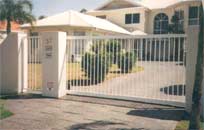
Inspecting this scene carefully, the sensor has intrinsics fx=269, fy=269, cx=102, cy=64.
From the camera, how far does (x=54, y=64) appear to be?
31.3 feet

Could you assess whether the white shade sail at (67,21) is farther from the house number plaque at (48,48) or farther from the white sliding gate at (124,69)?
the house number plaque at (48,48)

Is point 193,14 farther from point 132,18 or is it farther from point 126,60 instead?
point 126,60

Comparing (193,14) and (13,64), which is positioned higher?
(193,14)

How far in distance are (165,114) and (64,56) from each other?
4.23 meters

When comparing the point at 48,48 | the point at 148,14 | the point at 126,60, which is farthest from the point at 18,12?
the point at 148,14

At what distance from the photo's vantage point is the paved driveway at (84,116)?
6289 millimetres

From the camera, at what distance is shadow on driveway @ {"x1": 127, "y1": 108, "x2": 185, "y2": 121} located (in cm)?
721

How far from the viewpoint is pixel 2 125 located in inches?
249

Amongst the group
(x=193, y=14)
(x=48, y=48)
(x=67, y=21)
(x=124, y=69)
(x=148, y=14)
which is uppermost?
(x=148, y=14)

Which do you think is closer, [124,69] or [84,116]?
[84,116]

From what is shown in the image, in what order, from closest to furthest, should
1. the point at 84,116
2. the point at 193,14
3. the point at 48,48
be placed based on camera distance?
the point at 84,116 → the point at 48,48 → the point at 193,14

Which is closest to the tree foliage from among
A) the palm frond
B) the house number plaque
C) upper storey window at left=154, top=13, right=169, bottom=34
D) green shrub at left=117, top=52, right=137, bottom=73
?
the palm frond

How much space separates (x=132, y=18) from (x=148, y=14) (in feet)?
7.25

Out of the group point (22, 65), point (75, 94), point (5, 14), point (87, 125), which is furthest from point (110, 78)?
point (5, 14)
